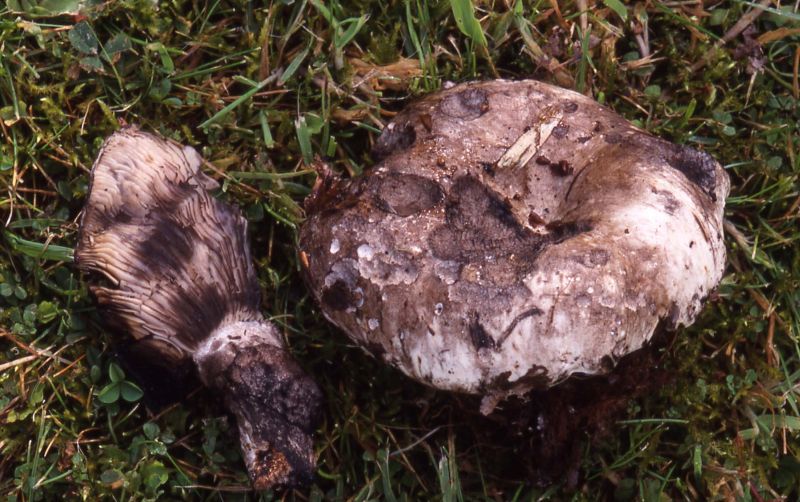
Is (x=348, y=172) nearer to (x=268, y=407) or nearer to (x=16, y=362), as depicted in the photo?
(x=268, y=407)

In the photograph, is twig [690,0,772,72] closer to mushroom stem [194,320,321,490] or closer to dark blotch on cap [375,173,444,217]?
dark blotch on cap [375,173,444,217]

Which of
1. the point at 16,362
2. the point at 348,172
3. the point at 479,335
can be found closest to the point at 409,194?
the point at 479,335

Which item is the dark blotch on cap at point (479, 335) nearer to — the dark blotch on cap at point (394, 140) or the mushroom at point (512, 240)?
the mushroom at point (512, 240)

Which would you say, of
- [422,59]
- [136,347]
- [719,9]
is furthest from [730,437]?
[136,347]

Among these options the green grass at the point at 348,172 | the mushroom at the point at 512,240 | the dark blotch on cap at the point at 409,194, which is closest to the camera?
the mushroom at the point at 512,240

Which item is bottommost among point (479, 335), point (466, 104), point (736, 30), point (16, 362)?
point (16, 362)

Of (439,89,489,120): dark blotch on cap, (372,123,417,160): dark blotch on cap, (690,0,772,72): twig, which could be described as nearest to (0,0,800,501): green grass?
(690,0,772,72): twig

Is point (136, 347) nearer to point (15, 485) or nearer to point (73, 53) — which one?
point (15, 485)

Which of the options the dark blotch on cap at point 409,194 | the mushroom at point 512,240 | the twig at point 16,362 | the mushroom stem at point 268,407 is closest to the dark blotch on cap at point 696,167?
the mushroom at point 512,240
